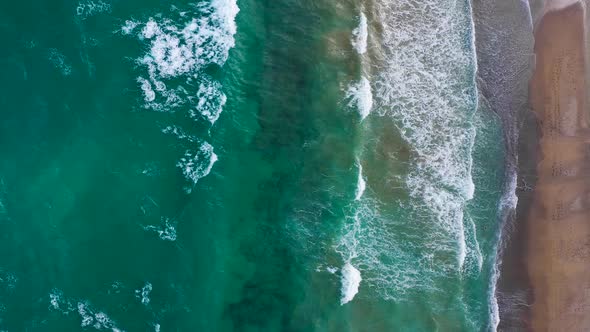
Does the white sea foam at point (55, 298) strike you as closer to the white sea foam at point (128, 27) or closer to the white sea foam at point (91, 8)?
the white sea foam at point (128, 27)

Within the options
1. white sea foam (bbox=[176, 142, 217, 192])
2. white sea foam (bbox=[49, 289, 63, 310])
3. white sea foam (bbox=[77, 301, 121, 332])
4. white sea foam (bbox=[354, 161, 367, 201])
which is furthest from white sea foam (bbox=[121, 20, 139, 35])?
white sea foam (bbox=[77, 301, 121, 332])

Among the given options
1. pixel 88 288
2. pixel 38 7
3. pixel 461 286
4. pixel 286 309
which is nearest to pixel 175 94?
pixel 38 7

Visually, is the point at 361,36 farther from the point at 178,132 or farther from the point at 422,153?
the point at 178,132

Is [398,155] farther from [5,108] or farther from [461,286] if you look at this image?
[5,108]

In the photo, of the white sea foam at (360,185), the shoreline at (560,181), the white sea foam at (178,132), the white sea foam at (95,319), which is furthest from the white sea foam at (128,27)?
the shoreline at (560,181)

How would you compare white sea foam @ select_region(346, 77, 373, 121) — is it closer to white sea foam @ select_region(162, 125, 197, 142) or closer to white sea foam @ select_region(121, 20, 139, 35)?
white sea foam @ select_region(162, 125, 197, 142)

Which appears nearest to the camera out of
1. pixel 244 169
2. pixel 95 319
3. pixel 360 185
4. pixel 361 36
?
pixel 95 319

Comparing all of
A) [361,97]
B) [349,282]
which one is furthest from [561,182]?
[349,282]
